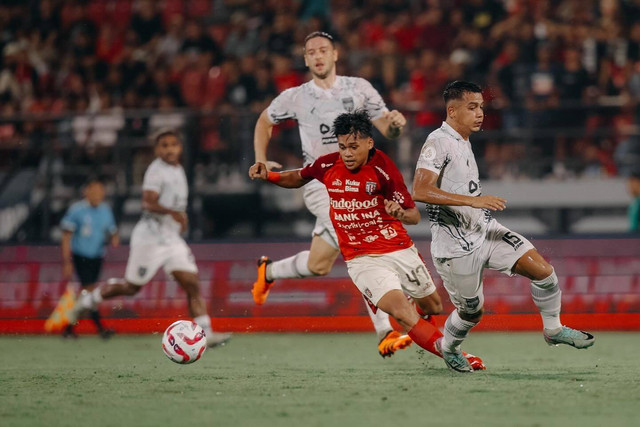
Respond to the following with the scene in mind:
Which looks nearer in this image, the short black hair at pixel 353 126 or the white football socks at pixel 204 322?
the short black hair at pixel 353 126

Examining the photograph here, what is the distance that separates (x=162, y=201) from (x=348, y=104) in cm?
315

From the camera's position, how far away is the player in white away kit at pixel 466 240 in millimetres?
7992

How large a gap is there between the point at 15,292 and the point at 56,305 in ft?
1.90

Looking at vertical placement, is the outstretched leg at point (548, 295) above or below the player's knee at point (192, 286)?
above

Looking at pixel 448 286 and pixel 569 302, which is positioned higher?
pixel 448 286

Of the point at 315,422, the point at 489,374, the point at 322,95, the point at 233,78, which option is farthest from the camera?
the point at 233,78

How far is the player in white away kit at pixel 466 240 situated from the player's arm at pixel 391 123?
0.98 m

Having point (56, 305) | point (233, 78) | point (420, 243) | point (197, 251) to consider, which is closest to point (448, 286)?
point (420, 243)

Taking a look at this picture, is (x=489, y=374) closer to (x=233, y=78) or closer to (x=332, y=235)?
(x=332, y=235)

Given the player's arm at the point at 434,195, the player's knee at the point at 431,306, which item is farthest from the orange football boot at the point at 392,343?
the player's arm at the point at 434,195

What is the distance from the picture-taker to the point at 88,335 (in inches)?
534

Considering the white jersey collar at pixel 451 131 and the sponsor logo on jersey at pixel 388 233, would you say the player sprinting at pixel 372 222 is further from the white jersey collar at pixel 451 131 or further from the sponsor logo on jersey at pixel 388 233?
the white jersey collar at pixel 451 131

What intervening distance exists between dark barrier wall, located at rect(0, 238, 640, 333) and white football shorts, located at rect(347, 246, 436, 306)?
4.61 m

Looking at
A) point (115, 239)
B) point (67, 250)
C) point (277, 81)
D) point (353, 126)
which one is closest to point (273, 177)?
point (353, 126)
